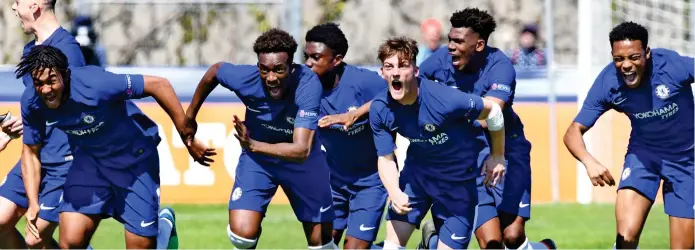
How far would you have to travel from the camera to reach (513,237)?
36.7 ft

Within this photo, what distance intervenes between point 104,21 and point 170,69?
6.62 ft

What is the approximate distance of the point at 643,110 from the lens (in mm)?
10484

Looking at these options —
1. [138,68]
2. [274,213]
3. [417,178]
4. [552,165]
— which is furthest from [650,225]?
[138,68]

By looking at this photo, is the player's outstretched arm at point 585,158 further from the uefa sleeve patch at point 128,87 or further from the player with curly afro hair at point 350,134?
the uefa sleeve patch at point 128,87

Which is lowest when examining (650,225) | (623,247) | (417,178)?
(650,225)

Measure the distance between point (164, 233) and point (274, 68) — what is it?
1.62 metres

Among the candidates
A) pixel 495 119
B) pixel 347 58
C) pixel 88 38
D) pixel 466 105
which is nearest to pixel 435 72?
pixel 495 119

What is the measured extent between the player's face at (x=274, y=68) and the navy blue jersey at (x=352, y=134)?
83 centimetres

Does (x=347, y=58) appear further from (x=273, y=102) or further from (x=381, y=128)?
(x=381, y=128)

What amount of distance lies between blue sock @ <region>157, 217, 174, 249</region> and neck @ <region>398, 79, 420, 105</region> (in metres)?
2.17

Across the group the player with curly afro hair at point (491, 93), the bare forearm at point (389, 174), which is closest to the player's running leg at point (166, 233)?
the bare forearm at point (389, 174)

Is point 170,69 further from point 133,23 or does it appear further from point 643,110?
point 643,110

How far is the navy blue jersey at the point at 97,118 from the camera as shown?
379 inches

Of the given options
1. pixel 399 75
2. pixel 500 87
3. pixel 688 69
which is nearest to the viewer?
pixel 399 75
